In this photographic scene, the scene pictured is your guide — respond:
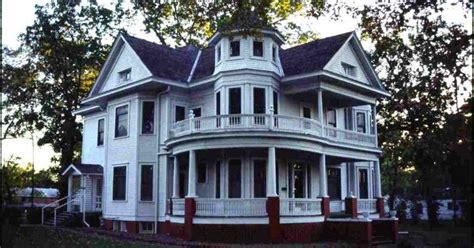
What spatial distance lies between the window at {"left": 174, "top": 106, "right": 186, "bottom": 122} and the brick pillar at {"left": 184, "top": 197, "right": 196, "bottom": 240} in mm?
5701

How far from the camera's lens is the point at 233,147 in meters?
21.4

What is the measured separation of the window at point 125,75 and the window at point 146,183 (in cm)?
517

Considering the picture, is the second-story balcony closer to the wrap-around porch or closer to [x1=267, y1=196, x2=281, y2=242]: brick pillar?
the wrap-around porch

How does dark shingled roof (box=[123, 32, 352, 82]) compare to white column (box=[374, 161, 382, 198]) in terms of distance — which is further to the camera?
white column (box=[374, 161, 382, 198])

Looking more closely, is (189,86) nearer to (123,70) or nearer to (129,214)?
(123,70)

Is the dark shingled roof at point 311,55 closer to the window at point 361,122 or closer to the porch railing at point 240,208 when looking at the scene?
the window at point 361,122

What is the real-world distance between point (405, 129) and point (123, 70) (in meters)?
22.4

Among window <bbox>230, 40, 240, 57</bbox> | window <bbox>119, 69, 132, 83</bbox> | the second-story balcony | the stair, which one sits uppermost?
window <bbox>230, 40, 240, 57</bbox>

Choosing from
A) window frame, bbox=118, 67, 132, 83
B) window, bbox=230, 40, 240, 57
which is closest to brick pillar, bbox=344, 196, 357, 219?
window, bbox=230, 40, 240, 57

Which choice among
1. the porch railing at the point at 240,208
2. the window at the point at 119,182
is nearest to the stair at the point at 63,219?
the window at the point at 119,182

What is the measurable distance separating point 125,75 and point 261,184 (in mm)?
10248

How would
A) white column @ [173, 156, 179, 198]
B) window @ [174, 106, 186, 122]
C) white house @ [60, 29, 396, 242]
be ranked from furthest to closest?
window @ [174, 106, 186, 122] → white column @ [173, 156, 179, 198] → white house @ [60, 29, 396, 242]

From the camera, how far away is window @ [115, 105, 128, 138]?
1074 inches

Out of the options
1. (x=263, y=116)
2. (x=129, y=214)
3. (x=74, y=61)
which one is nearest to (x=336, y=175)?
(x=263, y=116)
